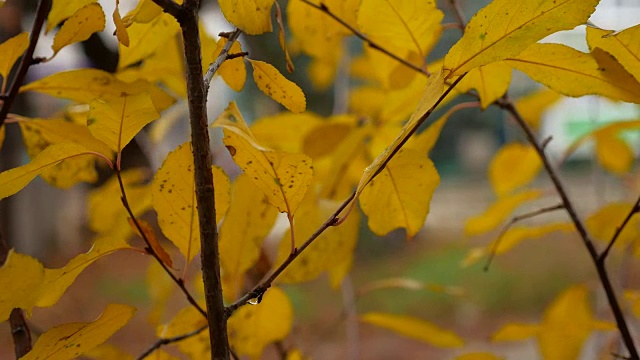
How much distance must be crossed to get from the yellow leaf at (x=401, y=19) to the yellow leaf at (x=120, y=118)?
0.37ft

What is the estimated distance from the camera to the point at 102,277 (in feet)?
5.84

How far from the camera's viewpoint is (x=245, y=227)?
1.06ft

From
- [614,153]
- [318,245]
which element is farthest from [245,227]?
[614,153]

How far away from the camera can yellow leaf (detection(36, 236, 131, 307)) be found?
24 cm

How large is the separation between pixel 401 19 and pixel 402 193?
8cm

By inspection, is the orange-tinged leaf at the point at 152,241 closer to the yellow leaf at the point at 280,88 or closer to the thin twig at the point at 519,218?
the yellow leaf at the point at 280,88

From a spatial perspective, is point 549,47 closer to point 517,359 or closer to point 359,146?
point 359,146

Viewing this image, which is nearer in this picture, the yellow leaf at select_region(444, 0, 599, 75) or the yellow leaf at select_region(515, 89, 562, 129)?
the yellow leaf at select_region(444, 0, 599, 75)

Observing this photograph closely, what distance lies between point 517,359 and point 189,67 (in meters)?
1.35

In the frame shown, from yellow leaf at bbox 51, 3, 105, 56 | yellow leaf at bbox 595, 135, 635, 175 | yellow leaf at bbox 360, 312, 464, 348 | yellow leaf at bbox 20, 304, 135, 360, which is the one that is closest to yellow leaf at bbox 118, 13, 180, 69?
yellow leaf at bbox 51, 3, 105, 56

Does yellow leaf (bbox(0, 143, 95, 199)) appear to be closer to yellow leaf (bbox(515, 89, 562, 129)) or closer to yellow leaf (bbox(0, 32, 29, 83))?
yellow leaf (bbox(0, 32, 29, 83))

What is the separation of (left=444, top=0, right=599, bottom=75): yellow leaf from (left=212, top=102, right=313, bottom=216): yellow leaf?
6 cm

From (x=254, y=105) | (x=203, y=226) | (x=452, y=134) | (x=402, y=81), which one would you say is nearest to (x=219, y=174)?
(x=203, y=226)

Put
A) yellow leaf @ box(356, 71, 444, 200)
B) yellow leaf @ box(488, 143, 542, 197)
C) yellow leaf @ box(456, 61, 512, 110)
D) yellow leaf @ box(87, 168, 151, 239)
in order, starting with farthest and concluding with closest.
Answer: yellow leaf @ box(488, 143, 542, 197) < yellow leaf @ box(87, 168, 151, 239) < yellow leaf @ box(456, 61, 512, 110) < yellow leaf @ box(356, 71, 444, 200)
